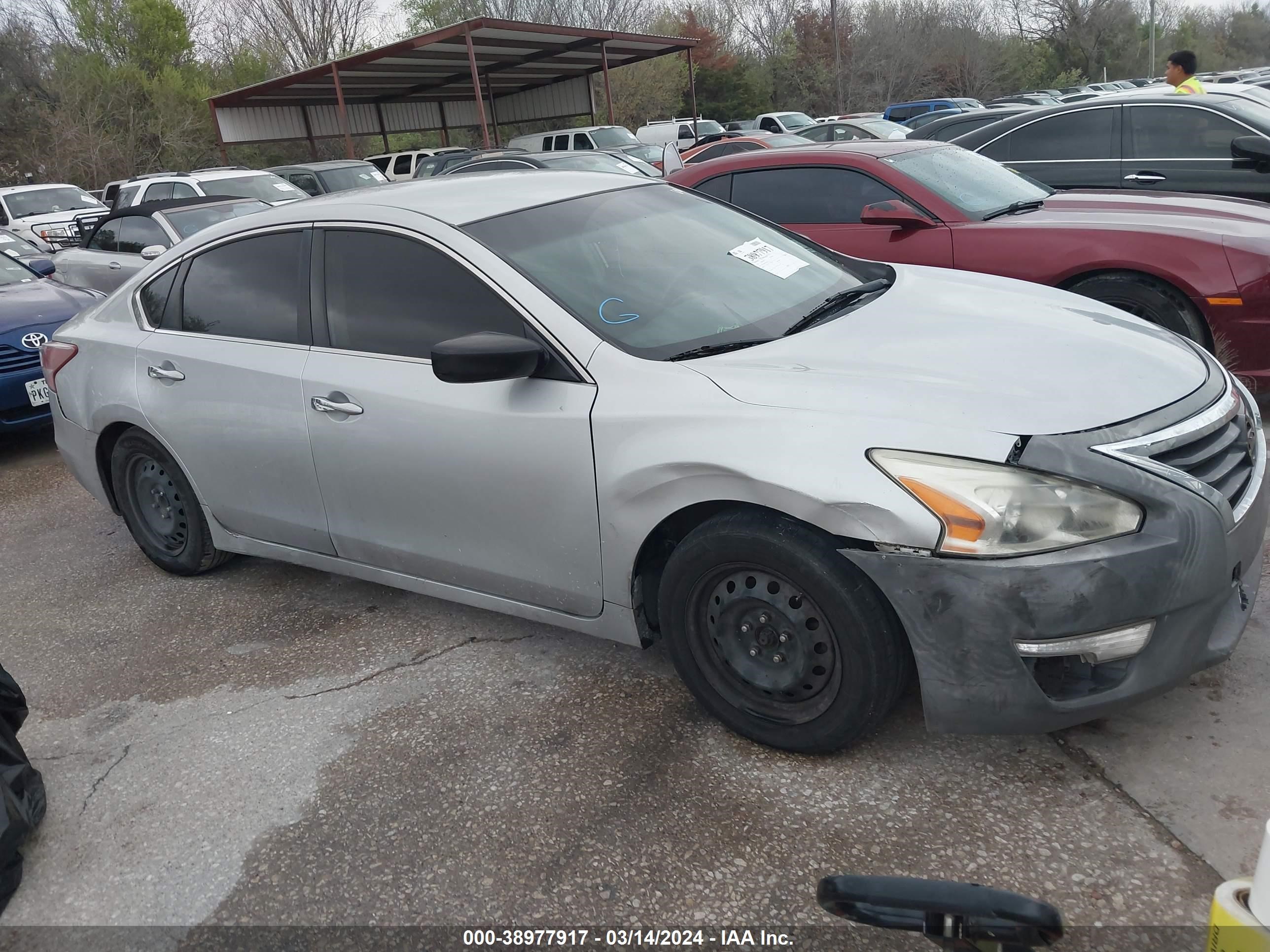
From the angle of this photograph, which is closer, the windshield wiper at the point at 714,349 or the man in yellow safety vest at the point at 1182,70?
the windshield wiper at the point at 714,349

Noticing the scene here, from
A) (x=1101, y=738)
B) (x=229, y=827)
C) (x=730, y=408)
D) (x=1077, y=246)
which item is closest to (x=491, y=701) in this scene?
(x=229, y=827)

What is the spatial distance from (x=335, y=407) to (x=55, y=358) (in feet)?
6.46

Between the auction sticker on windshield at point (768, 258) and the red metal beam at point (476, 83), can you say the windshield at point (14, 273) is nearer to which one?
the auction sticker on windshield at point (768, 258)

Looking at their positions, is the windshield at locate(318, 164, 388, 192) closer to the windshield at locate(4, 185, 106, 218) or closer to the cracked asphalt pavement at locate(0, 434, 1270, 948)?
the windshield at locate(4, 185, 106, 218)

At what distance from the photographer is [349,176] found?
1647cm

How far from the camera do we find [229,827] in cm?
275

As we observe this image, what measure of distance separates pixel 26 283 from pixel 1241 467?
816 centimetres

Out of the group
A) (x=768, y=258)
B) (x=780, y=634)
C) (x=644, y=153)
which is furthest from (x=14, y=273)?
(x=644, y=153)

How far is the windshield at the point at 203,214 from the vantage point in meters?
9.57

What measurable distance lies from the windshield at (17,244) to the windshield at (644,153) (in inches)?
447

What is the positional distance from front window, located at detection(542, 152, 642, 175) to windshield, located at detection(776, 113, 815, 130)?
51.6 ft

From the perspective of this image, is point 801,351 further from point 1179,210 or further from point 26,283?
point 26,283

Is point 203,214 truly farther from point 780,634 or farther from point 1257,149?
point 780,634

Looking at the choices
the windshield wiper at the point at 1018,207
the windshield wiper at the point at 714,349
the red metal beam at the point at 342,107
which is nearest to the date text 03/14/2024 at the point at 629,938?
the windshield wiper at the point at 714,349
